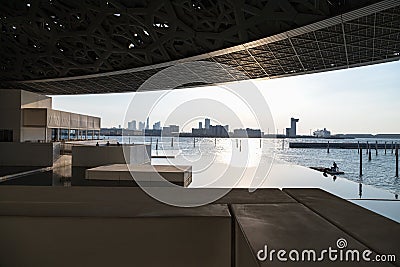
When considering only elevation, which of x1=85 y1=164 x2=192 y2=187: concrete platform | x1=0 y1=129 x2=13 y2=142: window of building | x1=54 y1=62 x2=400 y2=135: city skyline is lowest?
x1=85 y1=164 x2=192 y2=187: concrete platform

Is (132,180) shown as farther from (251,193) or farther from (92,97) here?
(92,97)

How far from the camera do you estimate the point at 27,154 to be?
779 inches

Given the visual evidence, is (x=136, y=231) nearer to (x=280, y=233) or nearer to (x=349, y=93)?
(x=280, y=233)

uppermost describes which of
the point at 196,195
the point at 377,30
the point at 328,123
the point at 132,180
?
the point at 377,30

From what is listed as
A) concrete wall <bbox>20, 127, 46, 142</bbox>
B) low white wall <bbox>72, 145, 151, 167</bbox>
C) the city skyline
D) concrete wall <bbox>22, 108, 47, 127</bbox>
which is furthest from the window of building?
the city skyline

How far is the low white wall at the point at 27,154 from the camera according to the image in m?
19.7

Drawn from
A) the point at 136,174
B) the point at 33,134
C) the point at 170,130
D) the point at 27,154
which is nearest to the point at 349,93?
the point at 33,134

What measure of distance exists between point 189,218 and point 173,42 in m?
20.4

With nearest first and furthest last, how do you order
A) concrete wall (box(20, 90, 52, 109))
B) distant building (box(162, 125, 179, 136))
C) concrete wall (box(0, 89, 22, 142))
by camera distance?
distant building (box(162, 125, 179, 136)) < concrete wall (box(0, 89, 22, 142)) < concrete wall (box(20, 90, 52, 109))

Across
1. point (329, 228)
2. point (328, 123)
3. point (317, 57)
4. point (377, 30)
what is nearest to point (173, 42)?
point (317, 57)

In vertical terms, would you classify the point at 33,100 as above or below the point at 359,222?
above

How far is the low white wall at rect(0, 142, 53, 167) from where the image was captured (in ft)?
64.5

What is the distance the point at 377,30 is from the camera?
1566 cm

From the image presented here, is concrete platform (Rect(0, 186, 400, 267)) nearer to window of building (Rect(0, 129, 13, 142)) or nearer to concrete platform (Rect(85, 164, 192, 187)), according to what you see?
concrete platform (Rect(85, 164, 192, 187))
